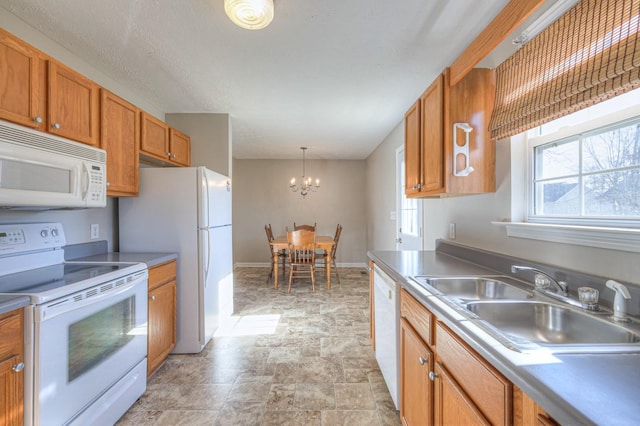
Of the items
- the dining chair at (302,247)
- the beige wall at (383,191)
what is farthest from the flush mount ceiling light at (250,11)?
the dining chair at (302,247)

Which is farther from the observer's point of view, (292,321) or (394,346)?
(292,321)

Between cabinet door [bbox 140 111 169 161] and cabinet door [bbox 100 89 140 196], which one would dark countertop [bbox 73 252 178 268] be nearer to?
cabinet door [bbox 100 89 140 196]

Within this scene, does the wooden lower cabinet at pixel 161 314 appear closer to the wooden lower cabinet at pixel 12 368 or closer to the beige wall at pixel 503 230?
the wooden lower cabinet at pixel 12 368

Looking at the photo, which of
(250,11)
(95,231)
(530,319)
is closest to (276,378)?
(530,319)

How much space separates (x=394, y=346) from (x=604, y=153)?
1.33 metres

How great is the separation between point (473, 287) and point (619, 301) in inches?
22.9

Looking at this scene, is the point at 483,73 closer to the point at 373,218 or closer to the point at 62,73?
the point at 62,73

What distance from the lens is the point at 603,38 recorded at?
93cm

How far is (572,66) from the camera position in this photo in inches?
41.3

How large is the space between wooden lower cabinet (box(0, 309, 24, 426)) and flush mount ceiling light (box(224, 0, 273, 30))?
5.38ft

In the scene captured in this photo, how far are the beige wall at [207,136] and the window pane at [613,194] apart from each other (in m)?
2.97

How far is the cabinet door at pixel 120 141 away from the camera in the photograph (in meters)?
1.89

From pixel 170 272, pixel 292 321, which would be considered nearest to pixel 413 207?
pixel 292 321

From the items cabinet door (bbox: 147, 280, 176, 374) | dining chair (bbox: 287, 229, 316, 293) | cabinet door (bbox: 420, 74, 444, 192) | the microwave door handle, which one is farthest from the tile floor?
cabinet door (bbox: 420, 74, 444, 192)
